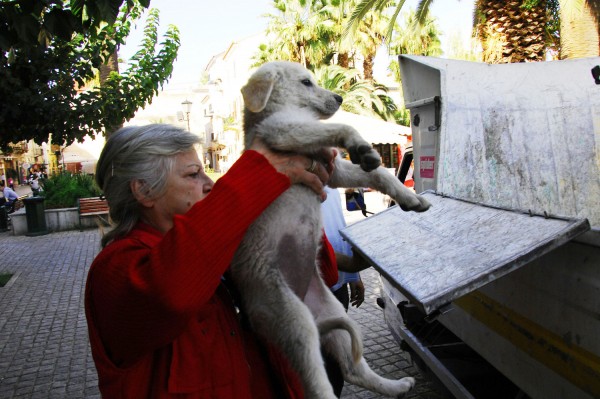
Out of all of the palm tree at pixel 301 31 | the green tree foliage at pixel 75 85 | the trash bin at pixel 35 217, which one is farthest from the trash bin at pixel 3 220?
the palm tree at pixel 301 31

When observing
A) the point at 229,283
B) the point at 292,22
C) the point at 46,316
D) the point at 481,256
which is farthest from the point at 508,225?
the point at 292,22

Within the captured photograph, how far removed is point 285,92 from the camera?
262cm

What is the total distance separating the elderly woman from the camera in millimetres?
Answer: 1485

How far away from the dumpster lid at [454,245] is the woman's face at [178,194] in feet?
3.24

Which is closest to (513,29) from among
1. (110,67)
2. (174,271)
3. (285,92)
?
(110,67)

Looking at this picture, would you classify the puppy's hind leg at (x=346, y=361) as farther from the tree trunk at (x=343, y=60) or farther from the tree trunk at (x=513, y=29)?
the tree trunk at (x=343, y=60)

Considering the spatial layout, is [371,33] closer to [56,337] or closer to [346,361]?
[56,337]

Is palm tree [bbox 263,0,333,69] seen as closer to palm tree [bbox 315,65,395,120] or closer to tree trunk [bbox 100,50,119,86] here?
palm tree [bbox 315,65,395,120]

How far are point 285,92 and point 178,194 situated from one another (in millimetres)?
1027

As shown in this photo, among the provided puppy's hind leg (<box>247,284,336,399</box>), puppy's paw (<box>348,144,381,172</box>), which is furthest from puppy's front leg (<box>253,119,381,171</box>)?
puppy's hind leg (<box>247,284,336,399</box>)

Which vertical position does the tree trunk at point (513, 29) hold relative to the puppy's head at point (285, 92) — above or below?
above

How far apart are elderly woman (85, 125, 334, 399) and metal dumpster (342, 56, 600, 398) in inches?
30.1

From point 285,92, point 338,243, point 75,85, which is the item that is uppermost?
point 75,85

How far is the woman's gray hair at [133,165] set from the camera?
1.81 meters
